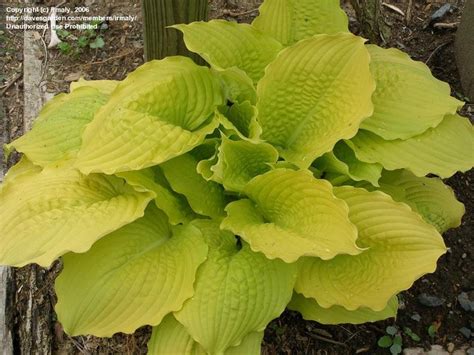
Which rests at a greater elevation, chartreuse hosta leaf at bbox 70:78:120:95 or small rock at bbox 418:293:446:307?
chartreuse hosta leaf at bbox 70:78:120:95

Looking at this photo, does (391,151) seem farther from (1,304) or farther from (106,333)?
(1,304)

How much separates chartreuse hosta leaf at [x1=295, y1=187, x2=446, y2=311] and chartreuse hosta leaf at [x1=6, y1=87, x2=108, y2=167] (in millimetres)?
896

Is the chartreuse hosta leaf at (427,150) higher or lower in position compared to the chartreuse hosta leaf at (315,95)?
lower

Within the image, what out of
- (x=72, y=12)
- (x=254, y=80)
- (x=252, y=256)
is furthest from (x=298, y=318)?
(x=72, y=12)

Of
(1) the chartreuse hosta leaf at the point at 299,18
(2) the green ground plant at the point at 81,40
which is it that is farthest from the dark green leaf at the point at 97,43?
(1) the chartreuse hosta leaf at the point at 299,18

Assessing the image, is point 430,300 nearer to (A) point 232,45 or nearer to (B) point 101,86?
(A) point 232,45

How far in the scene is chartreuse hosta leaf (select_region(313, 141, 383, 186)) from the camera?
1.97 metres

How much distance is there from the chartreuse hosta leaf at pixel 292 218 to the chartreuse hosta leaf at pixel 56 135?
2.02 ft

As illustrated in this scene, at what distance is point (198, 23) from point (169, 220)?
642 millimetres

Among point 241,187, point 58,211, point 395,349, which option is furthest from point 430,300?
point 58,211

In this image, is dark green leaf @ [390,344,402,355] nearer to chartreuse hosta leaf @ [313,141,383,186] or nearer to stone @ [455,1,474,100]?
chartreuse hosta leaf @ [313,141,383,186]

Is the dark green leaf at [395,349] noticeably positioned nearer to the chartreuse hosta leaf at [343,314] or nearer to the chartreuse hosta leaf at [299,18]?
the chartreuse hosta leaf at [343,314]

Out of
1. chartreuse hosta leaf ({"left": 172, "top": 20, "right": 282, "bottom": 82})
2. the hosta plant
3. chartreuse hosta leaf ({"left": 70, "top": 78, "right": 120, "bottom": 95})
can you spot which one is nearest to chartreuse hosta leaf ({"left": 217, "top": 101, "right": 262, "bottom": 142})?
the hosta plant

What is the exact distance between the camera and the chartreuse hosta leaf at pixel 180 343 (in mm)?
1883
